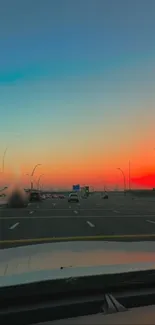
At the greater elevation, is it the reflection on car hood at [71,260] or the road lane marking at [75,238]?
the reflection on car hood at [71,260]

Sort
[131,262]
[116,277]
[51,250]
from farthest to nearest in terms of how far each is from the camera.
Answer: [51,250]
[131,262]
[116,277]

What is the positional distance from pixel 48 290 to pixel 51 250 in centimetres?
143

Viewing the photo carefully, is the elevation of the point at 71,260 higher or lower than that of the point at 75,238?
higher

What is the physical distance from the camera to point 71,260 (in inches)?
149

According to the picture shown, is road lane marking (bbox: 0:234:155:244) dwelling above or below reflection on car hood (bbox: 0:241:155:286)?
below

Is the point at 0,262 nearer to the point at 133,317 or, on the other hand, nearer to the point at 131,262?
the point at 131,262

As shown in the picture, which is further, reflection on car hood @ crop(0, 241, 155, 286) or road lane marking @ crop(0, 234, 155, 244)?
road lane marking @ crop(0, 234, 155, 244)

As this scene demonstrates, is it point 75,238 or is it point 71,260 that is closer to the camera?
point 71,260

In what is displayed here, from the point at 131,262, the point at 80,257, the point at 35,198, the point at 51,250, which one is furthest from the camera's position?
the point at 35,198

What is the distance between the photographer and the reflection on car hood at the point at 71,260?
10.3ft

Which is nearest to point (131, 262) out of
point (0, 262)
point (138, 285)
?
point (138, 285)

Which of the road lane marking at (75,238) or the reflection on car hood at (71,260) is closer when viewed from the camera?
the reflection on car hood at (71,260)

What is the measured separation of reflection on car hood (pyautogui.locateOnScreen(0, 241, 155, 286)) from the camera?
124 inches

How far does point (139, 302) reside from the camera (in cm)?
305
